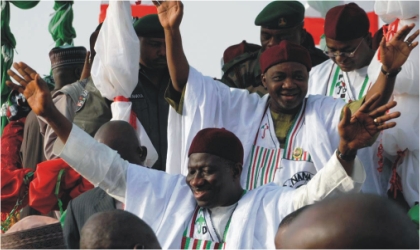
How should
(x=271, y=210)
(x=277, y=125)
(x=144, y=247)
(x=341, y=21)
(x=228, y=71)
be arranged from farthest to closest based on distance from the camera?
(x=228, y=71), (x=341, y=21), (x=277, y=125), (x=271, y=210), (x=144, y=247)

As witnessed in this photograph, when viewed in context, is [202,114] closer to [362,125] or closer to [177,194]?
[177,194]

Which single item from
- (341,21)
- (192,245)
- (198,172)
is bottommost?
(192,245)

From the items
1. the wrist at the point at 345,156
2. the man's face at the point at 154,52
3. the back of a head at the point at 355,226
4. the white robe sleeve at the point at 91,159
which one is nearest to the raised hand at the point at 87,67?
the man's face at the point at 154,52

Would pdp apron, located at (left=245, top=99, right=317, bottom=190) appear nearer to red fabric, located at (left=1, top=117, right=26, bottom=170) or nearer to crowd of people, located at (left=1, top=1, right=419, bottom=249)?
crowd of people, located at (left=1, top=1, right=419, bottom=249)

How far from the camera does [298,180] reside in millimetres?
6094

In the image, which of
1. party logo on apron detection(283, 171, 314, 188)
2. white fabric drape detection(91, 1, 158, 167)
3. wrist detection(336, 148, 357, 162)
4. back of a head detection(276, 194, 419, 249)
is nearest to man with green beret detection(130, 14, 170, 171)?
white fabric drape detection(91, 1, 158, 167)

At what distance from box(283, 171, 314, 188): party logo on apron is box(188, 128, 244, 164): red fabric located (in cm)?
58

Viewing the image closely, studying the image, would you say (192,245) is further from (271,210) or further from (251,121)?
(251,121)

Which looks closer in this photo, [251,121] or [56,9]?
[251,121]

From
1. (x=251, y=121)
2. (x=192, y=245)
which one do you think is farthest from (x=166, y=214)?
(x=251, y=121)

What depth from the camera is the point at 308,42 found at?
8.02 metres

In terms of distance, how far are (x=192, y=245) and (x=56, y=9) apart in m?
4.55

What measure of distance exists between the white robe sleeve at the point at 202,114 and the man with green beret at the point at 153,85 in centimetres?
70

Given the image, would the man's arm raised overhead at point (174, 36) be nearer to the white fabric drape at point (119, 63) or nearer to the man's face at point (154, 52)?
the white fabric drape at point (119, 63)
